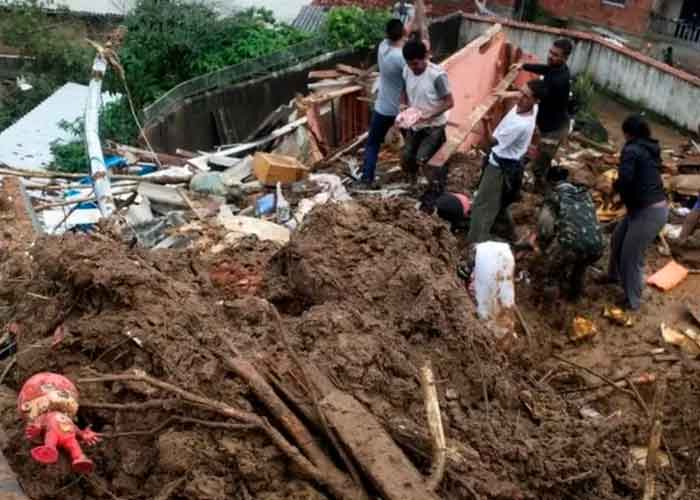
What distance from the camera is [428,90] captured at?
6.97 meters

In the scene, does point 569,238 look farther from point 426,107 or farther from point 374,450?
point 374,450

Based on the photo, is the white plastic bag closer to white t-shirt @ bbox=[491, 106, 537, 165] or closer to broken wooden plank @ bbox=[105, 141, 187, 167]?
white t-shirt @ bbox=[491, 106, 537, 165]

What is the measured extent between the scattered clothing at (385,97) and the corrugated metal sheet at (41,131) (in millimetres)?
6403

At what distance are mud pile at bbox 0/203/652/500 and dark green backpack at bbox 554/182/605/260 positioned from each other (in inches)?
47.8

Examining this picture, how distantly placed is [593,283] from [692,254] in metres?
1.33

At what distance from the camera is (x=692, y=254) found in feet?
23.4

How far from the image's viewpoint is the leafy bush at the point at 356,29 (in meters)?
13.1

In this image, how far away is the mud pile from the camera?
3309 millimetres

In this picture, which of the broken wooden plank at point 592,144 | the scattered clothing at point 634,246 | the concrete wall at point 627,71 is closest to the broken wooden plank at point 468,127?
the broken wooden plank at point 592,144

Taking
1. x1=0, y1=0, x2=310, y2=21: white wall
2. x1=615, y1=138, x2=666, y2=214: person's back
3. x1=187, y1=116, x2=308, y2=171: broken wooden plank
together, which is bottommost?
x1=0, y1=0, x2=310, y2=21: white wall

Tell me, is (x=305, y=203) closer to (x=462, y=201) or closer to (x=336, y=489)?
(x=462, y=201)

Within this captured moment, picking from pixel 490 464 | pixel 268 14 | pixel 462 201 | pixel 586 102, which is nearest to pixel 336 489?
pixel 490 464

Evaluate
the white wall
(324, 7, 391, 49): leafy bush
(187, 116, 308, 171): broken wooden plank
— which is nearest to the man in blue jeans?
(187, 116, 308, 171): broken wooden plank

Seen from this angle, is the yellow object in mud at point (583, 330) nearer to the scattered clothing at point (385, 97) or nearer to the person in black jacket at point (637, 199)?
the person in black jacket at point (637, 199)
